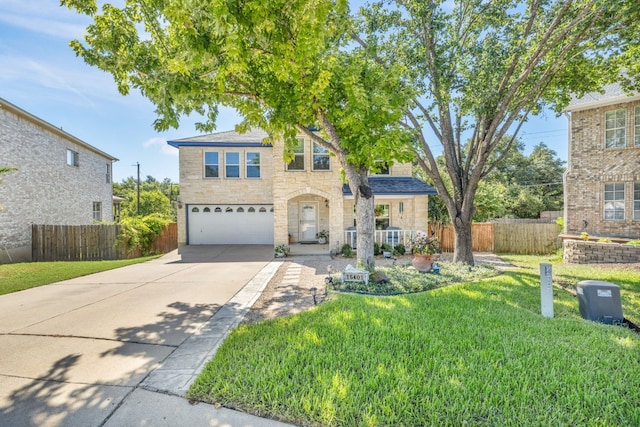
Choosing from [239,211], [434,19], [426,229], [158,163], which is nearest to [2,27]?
[239,211]

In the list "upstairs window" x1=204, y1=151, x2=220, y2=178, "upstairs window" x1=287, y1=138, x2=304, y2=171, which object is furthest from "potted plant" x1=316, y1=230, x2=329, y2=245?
"upstairs window" x1=204, y1=151, x2=220, y2=178

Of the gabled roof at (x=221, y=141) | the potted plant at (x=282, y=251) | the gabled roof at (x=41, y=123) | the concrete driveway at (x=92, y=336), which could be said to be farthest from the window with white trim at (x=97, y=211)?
the potted plant at (x=282, y=251)

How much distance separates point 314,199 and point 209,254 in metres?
6.22

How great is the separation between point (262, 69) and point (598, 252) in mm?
12662

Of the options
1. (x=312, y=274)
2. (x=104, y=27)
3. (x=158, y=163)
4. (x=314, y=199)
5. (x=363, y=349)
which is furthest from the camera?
(x=158, y=163)

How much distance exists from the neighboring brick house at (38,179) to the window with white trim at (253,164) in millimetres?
9311

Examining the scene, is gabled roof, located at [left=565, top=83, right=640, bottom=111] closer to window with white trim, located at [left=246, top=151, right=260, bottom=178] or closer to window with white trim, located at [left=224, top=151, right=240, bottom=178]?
window with white trim, located at [left=246, top=151, right=260, bottom=178]

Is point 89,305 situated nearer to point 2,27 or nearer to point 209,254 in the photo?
point 209,254

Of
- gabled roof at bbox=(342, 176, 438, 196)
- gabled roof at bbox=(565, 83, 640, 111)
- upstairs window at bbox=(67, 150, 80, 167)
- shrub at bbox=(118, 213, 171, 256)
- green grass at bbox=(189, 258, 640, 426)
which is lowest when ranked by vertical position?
green grass at bbox=(189, 258, 640, 426)

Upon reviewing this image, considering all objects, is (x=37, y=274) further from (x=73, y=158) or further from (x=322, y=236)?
(x=322, y=236)

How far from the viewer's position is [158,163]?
36.3m

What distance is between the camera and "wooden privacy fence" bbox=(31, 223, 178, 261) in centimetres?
1318

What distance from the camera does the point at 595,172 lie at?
12.6 m

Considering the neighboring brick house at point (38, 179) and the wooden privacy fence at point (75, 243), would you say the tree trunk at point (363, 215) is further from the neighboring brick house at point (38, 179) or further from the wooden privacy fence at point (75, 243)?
the neighboring brick house at point (38, 179)
